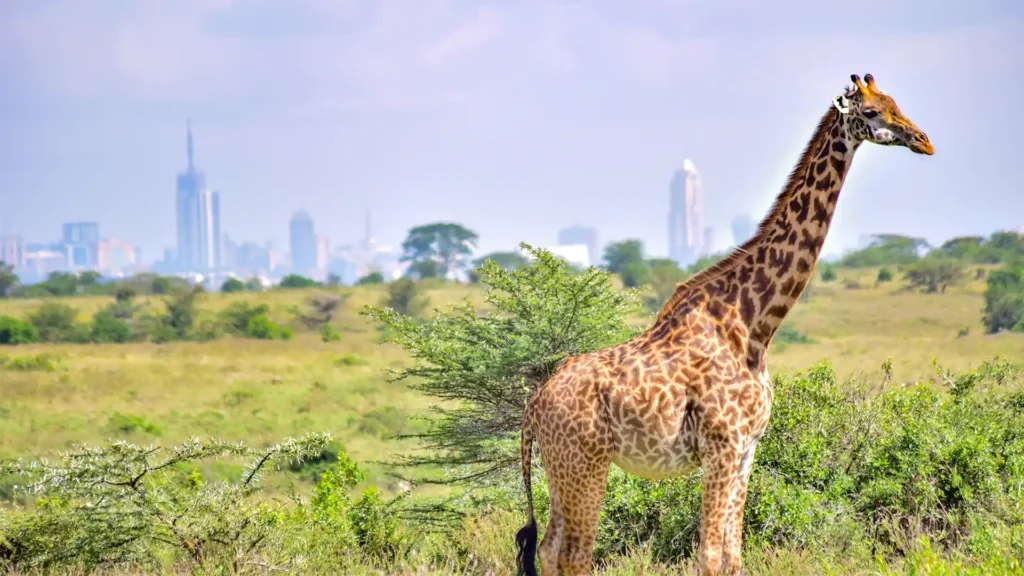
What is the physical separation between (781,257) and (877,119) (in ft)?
2.94

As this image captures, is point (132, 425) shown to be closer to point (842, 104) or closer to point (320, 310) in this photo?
point (842, 104)

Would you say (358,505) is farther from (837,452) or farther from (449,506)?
(837,452)

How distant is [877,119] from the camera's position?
5.91 m

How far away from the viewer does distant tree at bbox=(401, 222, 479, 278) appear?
10088 cm

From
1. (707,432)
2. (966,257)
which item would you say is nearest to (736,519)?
(707,432)

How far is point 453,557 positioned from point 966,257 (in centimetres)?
6232

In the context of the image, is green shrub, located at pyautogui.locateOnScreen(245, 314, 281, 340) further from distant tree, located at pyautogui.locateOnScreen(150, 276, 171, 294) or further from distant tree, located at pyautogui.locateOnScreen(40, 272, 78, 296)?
distant tree, located at pyautogui.locateOnScreen(40, 272, 78, 296)

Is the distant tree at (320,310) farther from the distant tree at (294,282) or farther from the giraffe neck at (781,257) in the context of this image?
the giraffe neck at (781,257)

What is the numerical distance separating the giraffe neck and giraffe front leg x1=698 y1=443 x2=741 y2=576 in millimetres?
588

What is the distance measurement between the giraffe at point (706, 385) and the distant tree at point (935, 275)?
48.9 metres

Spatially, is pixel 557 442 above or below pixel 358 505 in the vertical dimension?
above

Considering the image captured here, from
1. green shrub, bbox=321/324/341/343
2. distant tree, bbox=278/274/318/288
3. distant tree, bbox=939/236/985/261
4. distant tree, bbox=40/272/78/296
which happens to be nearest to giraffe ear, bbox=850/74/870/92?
green shrub, bbox=321/324/341/343

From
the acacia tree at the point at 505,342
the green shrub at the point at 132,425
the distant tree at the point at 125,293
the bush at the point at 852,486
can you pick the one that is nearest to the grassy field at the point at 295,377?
the green shrub at the point at 132,425

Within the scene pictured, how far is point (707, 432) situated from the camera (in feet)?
19.1
